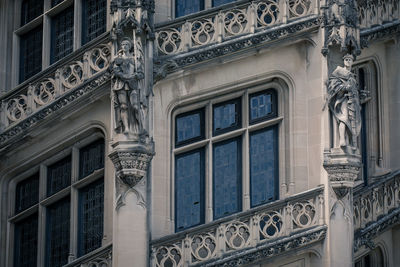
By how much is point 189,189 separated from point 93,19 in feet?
14.5

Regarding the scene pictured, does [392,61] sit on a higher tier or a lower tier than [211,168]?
higher

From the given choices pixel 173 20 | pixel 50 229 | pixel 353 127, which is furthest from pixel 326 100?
pixel 50 229

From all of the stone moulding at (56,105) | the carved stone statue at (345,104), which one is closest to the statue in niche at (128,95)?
the stone moulding at (56,105)

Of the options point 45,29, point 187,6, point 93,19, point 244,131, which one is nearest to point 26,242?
→ point 45,29

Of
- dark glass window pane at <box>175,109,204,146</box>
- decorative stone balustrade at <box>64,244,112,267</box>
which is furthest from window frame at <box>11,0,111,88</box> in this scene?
decorative stone balustrade at <box>64,244,112,267</box>

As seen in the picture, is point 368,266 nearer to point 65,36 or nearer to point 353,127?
point 353,127

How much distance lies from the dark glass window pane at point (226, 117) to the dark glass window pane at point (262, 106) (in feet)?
1.03

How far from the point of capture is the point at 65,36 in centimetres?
4597

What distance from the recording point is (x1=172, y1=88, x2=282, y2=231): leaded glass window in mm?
43406

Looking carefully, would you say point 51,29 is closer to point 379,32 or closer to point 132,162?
point 132,162

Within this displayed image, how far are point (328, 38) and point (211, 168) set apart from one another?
3.56 metres

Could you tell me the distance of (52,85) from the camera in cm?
4478

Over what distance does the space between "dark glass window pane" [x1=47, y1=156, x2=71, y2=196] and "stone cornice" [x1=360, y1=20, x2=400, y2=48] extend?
262 inches

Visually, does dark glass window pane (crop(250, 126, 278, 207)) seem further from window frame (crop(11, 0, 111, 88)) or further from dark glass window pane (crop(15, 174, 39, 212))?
dark glass window pane (crop(15, 174, 39, 212))
